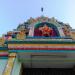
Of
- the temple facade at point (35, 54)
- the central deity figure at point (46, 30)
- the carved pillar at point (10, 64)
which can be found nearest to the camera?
the carved pillar at point (10, 64)

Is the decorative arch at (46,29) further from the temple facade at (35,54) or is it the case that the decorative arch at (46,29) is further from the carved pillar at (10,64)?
the carved pillar at (10,64)

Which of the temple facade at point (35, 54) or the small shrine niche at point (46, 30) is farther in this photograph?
the small shrine niche at point (46, 30)

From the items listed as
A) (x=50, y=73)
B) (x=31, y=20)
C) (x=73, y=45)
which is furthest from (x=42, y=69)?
(x=31, y=20)

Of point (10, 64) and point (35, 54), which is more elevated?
point (35, 54)

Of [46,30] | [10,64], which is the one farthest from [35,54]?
[46,30]

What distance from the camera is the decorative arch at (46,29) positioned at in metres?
12.5

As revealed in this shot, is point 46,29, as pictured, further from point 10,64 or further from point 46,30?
point 10,64

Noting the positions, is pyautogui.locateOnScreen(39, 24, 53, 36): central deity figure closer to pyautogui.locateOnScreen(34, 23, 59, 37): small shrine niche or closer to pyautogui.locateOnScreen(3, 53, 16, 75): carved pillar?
pyautogui.locateOnScreen(34, 23, 59, 37): small shrine niche

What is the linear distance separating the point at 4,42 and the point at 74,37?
3.73m

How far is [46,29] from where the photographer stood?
42.0ft

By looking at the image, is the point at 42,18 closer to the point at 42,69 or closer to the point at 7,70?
the point at 42,69

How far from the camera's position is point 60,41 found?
34.1 feet

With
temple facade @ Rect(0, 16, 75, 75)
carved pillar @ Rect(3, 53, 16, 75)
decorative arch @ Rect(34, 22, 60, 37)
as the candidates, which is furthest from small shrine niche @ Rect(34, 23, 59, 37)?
carved pillar @ Rect(3, 53, 16, 75)

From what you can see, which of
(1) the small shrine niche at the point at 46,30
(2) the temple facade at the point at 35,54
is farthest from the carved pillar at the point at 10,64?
(1) the small shrine niche at the point at 46,30
